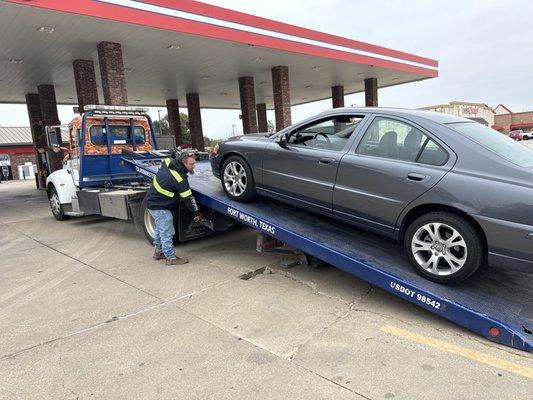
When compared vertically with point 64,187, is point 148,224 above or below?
below

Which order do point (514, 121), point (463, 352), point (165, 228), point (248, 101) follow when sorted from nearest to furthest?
point (463, 352), point (165, 228), point (248, 101), point (514, 121)

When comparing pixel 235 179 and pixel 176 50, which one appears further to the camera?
pixel 176 50

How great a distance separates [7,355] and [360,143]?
3995mm

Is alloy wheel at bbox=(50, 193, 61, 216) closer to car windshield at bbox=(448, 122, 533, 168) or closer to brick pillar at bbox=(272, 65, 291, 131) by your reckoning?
car windshield at bbox=(448, 122, 533, 168)

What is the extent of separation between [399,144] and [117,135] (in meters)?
6.79

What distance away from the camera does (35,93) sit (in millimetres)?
22109

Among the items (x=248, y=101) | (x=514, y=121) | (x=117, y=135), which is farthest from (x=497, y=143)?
(x=514, y=121)

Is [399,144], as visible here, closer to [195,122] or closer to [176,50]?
[176,50]

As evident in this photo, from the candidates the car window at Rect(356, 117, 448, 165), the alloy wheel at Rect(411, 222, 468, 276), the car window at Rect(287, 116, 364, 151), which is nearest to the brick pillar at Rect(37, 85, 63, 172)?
the car window at Rect(287, 116, 364, 151)

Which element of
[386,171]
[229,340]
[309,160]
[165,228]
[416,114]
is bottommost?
[229,340]

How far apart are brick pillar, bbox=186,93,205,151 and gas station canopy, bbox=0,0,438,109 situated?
1224mm

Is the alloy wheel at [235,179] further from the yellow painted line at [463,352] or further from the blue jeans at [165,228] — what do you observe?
the yellow painted line at [463,352]

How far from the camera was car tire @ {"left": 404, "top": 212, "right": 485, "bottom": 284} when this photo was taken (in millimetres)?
3742

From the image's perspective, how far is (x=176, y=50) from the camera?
15031mm
